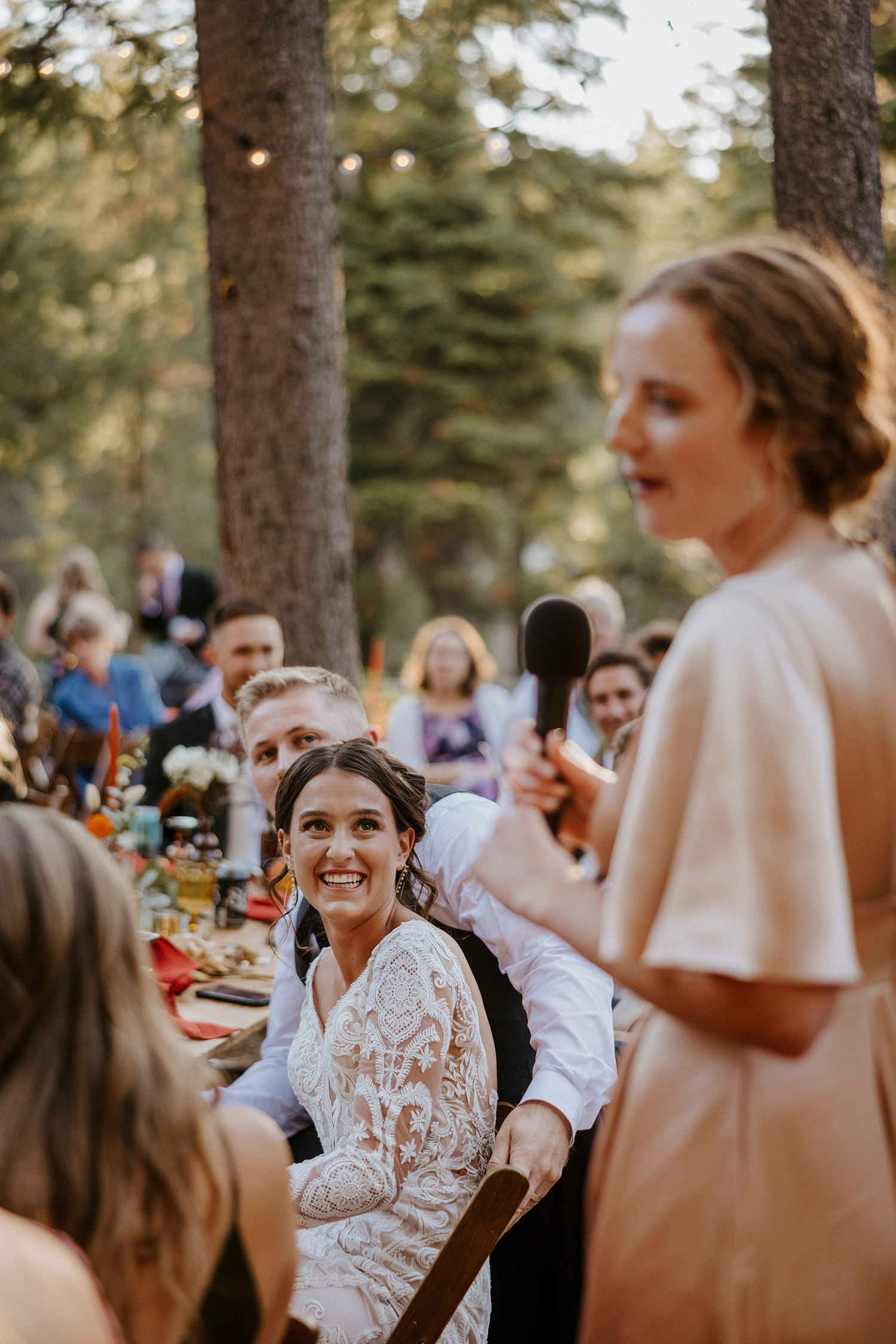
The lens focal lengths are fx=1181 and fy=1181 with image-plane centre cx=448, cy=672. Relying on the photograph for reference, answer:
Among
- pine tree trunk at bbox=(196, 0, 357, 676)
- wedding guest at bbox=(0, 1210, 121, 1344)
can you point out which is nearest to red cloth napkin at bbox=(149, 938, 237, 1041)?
wedding guest at bbox=(0, 1210, 121, 1344)

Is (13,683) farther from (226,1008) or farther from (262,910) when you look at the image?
(226,1008)

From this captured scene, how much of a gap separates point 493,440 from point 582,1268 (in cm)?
1422

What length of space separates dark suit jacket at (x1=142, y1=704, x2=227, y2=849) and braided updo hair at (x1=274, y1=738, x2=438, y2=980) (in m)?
2.50

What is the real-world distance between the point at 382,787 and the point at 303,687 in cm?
85

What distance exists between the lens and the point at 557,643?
1.57m

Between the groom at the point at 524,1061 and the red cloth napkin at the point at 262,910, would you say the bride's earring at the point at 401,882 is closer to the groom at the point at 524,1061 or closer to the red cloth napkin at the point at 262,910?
the groom at the point at 524,1061

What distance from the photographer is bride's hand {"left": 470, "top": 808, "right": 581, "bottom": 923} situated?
121 centimetres

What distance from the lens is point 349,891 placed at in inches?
96.7

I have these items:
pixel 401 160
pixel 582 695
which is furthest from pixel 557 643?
pixel 401 160

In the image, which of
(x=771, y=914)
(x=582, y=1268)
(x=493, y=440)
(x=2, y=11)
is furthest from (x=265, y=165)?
(x=493, y=440)

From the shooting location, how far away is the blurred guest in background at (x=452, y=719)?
277 inches

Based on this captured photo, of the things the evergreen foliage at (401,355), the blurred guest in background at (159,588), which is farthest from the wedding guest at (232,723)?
the evergreen foliage at (401,355)

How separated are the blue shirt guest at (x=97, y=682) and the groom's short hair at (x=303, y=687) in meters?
3.84

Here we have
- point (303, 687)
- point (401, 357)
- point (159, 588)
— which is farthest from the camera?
point (401, 357)
